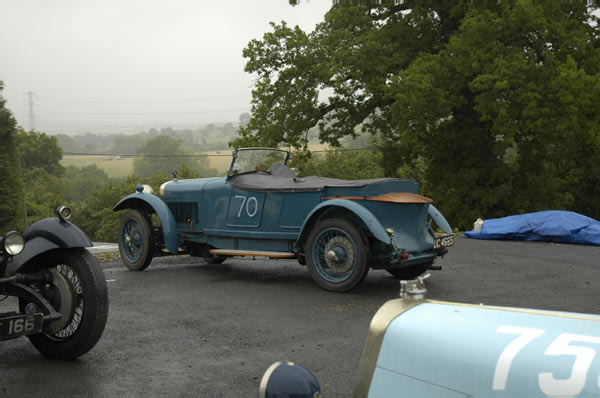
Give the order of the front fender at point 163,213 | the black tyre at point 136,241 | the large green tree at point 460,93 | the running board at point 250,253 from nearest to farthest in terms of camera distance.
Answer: the running board at point 250,253, the front fender at point 163,213, the black tyre at point 136,241, the large green tree at point 460,93

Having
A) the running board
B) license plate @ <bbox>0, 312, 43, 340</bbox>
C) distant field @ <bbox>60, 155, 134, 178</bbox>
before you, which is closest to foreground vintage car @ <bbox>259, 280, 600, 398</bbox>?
license plate @ <bbox>0, 312, 43, 340</bbox>

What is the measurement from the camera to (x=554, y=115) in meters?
18.8

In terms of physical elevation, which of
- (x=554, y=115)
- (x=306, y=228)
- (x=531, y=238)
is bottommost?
(x=531, y=238)

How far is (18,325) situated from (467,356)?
3.22 metres

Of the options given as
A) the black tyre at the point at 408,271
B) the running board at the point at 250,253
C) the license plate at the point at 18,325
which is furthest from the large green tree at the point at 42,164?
the license plate at the point at 18,325

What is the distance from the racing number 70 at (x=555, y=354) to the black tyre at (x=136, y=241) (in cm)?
819

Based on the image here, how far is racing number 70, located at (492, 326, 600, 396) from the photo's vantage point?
147cm

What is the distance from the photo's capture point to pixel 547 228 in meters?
12.5

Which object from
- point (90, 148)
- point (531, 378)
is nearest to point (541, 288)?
point (531, 378)

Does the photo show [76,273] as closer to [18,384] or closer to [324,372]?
[18,384]

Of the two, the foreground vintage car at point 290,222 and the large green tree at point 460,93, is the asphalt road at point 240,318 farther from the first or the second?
the large green tree at point 460,93

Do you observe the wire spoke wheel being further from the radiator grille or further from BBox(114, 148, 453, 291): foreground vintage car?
the radiator grille

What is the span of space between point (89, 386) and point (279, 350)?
152cm

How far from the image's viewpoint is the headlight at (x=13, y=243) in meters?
4.21
